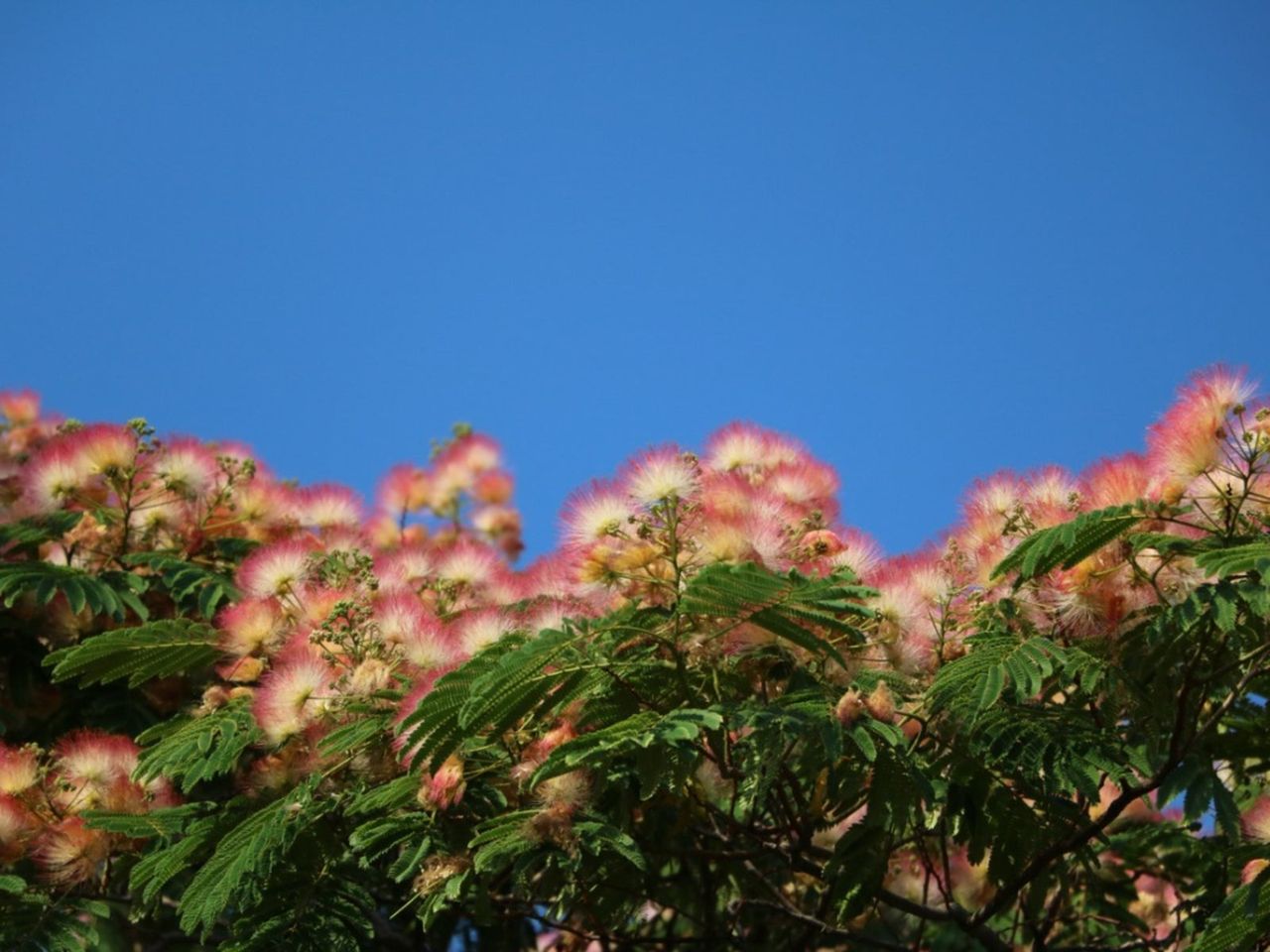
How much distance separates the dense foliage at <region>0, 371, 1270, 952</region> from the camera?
403cm

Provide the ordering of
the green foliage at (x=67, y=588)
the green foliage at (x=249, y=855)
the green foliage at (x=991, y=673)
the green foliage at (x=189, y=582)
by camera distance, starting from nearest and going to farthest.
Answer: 1. the green foliage at (x=991, y=673)
2. the green foliage at (x=249, y=855)
3. the green foliage at (x=67, y=588)
4. the green foliage at (x=189, y=582)

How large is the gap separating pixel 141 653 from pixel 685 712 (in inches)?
80.9

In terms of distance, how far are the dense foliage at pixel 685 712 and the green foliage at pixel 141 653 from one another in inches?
0.4

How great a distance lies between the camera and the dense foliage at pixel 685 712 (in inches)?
159

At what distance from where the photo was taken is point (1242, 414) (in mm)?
4055

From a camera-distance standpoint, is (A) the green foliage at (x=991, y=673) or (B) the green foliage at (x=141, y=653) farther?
(B) the green foliage at (x=141, y=653)

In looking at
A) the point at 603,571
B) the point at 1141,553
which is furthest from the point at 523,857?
the point at 1141,553

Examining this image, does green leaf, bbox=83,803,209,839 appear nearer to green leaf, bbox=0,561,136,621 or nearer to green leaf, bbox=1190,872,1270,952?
green leaf, bbox=0,561,136,621

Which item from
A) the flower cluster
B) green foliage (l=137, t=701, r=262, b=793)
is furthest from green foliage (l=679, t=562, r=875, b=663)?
the flower cluster

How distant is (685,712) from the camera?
3867 millimetres

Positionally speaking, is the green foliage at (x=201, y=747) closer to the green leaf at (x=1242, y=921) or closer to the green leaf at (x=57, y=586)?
the green leaf at (x=57, y=586)

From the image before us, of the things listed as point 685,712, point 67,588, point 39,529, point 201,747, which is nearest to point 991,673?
point 685,712

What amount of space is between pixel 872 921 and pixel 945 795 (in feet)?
6.80

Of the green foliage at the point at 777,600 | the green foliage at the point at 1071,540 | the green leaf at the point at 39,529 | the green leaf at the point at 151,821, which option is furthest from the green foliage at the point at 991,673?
the green leaf at the point at 39,529
